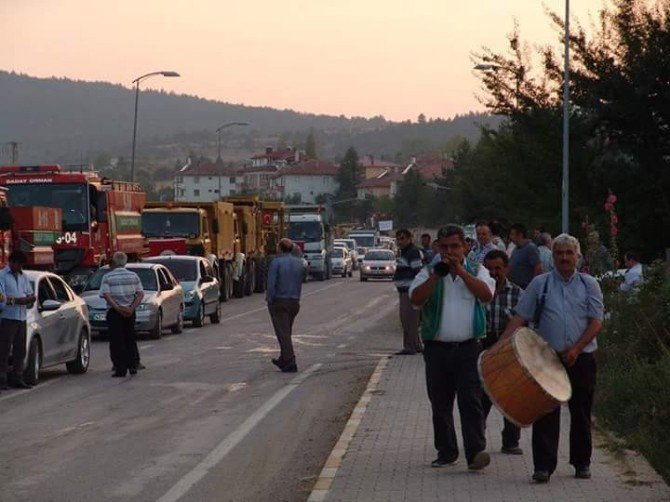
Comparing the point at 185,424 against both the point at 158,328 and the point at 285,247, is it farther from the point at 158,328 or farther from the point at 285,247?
the point at 158,328

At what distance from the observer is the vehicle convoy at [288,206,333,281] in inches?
2835

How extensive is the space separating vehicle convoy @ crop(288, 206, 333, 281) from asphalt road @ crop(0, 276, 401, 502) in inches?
1671

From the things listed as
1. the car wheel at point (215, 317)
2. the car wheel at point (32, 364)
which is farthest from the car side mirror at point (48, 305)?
the car wheel at point (215, 317)

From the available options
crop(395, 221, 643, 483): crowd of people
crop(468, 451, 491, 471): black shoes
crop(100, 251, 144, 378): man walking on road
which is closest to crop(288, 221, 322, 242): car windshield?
crop(100, 251, 144, 378): man walking on road

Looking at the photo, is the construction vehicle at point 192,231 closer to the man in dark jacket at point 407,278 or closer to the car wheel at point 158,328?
the car wheel at point 158,328

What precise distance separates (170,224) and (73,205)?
9638 mm

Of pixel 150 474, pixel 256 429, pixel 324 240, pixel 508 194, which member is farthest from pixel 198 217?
pixel 150 474

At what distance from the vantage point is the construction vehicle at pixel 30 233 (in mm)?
27062

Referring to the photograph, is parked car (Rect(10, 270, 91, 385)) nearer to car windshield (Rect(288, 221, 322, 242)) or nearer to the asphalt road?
the asphalt road

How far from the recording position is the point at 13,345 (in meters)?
19.4

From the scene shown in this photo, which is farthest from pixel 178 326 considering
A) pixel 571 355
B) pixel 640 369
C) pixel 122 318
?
pixel 571 355

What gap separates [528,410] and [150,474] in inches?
132

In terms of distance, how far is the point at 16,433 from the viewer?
15266 mm

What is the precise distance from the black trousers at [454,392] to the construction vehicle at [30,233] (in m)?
15.4
